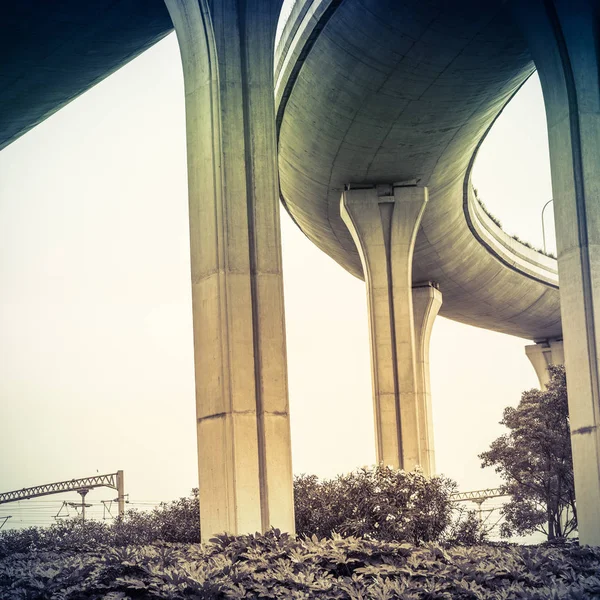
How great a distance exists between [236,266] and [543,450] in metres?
21.1

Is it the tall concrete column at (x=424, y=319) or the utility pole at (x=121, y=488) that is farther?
the utility pole at (x=121, y=488)

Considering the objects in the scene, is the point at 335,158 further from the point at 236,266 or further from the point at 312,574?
the point at 312,574

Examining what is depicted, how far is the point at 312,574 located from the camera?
823 centimetres

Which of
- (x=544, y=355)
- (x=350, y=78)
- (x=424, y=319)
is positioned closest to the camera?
(x=350, y=78)

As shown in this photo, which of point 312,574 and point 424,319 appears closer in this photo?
point 312,574

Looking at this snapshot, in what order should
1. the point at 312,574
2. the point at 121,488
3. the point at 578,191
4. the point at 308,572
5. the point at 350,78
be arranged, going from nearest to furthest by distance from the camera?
1. the point at 312,574
2. the point at 308,572
3. the point at 578,191
4. the point at 350,78
5. the point at 121,488

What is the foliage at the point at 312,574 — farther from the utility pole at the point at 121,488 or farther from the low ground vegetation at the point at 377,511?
the utility pole at the point at 121,488

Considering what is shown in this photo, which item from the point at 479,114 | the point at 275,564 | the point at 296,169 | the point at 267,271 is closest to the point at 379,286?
the point at 296,169

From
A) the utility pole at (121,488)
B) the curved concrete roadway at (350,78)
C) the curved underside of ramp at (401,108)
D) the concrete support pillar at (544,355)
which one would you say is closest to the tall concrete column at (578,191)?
the curved concrete roadway at (350,78)

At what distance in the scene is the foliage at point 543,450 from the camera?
33094 mm

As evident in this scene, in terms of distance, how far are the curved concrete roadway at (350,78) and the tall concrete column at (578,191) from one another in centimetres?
276

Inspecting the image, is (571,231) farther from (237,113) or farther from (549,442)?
(549,442)

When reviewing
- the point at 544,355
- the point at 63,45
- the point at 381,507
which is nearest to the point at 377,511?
the point at 381,507

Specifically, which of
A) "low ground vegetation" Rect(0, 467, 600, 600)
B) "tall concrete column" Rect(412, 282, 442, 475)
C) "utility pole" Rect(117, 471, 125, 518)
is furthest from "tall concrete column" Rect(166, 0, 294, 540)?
"utility pole" Rect(117, 471, 125, 518)
